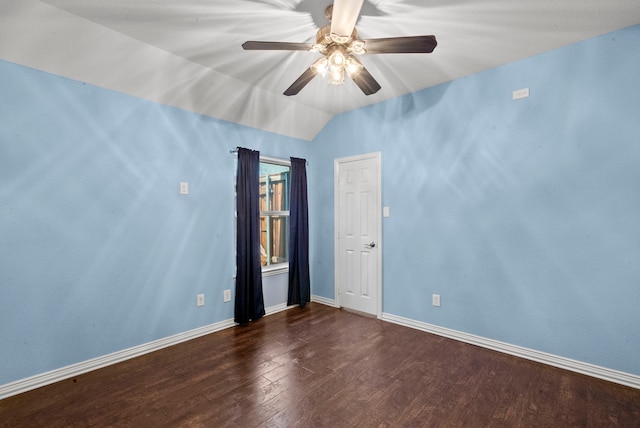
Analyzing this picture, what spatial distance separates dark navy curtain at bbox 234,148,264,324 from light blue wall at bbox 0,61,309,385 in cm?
16

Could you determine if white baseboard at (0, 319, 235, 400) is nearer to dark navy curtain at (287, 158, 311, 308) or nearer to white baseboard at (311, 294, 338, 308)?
dark navy curtain at (287, 158, 311, 308)

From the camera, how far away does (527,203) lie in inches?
102

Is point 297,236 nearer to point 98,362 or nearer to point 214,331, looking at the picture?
point 214,331

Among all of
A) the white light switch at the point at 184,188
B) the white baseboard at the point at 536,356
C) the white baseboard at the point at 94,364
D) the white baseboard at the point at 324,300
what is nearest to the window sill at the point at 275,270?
the white baseboard at the point at 324,300

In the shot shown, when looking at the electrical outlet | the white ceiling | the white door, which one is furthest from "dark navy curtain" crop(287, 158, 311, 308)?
the electrical outlet

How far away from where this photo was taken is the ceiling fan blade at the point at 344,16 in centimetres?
146

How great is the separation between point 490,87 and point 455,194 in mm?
1080

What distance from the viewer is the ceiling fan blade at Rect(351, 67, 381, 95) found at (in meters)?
2.09

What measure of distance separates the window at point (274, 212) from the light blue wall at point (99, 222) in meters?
0.64

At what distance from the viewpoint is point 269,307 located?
12.4 feet

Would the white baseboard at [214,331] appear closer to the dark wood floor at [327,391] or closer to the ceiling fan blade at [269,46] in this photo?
the dark wood floor at [327,391]

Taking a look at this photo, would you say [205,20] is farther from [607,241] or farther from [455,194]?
[607,241]

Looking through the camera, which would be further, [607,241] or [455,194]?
[455,194]

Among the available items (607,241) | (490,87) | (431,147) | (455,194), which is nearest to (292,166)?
(431,147)
